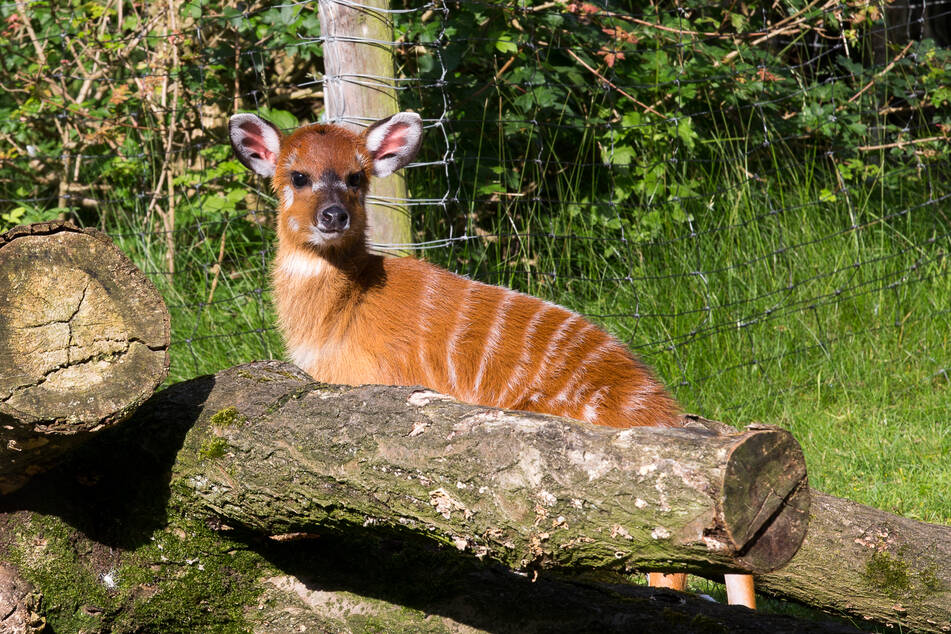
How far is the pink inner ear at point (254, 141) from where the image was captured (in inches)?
175

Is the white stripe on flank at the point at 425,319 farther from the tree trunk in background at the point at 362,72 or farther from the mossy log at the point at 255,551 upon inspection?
the mossy log at the point at 255,551

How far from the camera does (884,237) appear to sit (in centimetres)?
663

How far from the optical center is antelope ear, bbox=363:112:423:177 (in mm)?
4438

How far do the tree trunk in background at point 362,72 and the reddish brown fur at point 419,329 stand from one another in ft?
1.64

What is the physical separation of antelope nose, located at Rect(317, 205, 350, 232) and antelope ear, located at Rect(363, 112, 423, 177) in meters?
0.46

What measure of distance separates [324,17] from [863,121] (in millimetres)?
4672

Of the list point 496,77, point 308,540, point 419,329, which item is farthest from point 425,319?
point 496,77

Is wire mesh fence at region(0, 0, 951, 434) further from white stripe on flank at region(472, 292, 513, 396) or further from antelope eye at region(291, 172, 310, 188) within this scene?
white stripe on flank at region(472, 292, 513, 396)

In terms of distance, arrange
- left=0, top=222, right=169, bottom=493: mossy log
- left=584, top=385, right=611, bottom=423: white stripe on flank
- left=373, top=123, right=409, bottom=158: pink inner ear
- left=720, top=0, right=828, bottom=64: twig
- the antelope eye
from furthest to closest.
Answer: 1. left=720, top=0, right=828, bottom=64: twig
2. left=373, top=123, right=409, bottom=158: pink inner ear
3. the antelope eye
4. left=584, top=385, right=611, bottom=423: white stripe on flank
5. left=0, top=222, right=169, bottom=493: mossy log

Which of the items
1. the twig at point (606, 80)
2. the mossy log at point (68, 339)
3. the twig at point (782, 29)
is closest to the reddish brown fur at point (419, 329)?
the mossy log at point (68, 339)

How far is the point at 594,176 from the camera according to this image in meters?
6.56

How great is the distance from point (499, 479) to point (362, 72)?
9.66 feet

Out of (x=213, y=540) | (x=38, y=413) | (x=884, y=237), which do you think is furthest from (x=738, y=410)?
(x=38, y=413)

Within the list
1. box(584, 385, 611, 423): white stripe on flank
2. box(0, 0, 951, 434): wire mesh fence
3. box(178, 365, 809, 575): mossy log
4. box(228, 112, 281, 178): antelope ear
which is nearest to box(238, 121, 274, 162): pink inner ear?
box(228, 112, 281, 178): antelope ear
